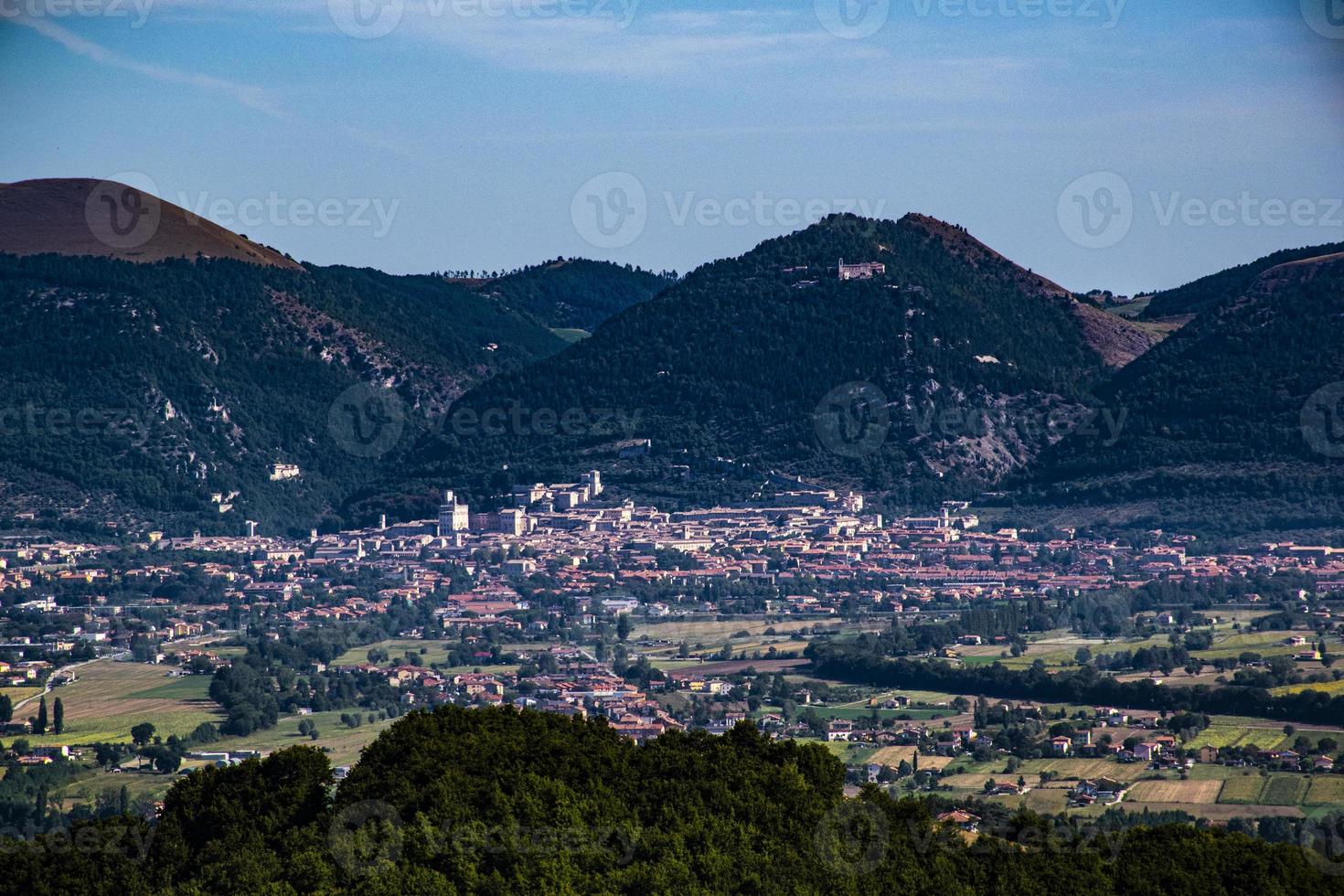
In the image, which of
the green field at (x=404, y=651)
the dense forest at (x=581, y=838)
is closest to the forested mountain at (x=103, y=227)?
the green field at (x=404, y=651)

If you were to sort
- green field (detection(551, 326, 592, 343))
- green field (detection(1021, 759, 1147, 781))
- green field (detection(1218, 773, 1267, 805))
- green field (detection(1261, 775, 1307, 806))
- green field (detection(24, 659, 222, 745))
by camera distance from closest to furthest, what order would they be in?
green field (detection(1261, 775, 1307, 806)) → green field (detection(1218, 773, 1267, 805)) → green field (detection(1021, 759, 1147, 781)) → green field (detection(24, 659, 222, 745)) → green field (detection(551, 326, 592, 343))

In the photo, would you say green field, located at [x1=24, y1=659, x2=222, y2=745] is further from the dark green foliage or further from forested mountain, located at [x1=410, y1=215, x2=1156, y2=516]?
forested mountain, located at [x1=410, y1=215, x2=1156, y2=516]

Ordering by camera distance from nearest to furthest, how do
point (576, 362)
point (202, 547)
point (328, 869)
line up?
point (328, 869) → point (202, 547) → point (576, 362)

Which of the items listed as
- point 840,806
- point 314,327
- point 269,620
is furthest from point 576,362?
point 840,806

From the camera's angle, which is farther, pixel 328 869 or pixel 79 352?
pixel 79 352

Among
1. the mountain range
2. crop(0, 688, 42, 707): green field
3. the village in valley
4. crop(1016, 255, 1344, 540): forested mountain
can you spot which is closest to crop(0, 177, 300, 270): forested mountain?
the mountain range

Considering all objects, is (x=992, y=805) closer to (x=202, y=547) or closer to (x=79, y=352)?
(x=202, y=547)
